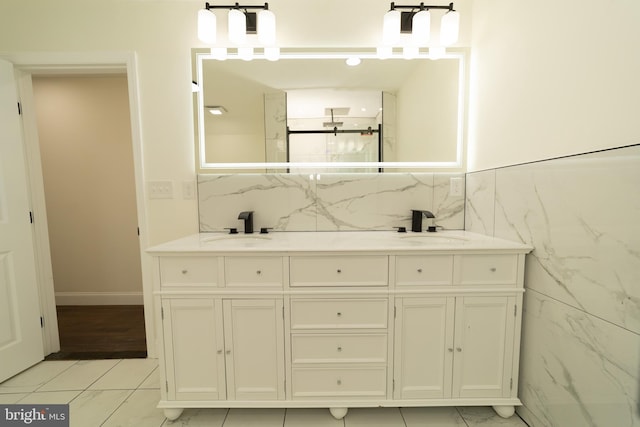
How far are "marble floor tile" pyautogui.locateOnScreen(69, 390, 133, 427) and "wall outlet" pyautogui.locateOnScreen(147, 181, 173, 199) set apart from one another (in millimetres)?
1189

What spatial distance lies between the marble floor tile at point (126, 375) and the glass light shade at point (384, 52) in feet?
8.40

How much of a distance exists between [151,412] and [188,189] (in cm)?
128

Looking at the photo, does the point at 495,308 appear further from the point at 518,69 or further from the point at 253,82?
the point at 253,82

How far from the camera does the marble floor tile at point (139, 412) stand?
1348mm

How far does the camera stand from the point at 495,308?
1.30 m

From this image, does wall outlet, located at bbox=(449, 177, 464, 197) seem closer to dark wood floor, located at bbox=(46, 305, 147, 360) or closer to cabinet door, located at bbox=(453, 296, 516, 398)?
cabinet door, located at bbox=(453, 296, 516, 398)

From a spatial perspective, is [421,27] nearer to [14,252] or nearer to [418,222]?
[418,222]

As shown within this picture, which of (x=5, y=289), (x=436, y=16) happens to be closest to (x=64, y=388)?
(x=5, y=289)

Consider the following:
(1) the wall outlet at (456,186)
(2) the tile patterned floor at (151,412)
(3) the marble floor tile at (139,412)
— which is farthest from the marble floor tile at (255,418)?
(1) the wall outlet at (456,186)

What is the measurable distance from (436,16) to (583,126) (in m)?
1.22

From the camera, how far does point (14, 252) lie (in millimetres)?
1737

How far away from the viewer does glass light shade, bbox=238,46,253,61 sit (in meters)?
1.75

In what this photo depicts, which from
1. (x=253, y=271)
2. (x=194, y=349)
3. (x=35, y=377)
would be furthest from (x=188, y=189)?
(x=35, y=377)

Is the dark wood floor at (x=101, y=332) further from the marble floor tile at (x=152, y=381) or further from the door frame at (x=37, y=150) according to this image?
the marble floor tile at (x=152, y=381)
